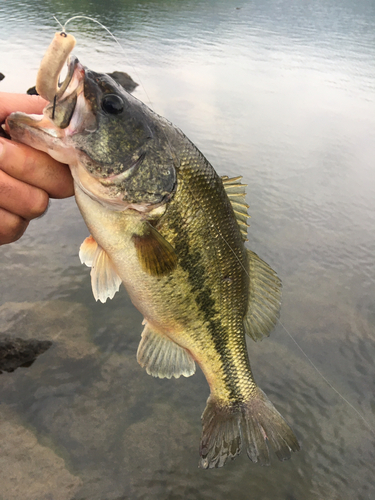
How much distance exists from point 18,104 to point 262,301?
194 centimetres

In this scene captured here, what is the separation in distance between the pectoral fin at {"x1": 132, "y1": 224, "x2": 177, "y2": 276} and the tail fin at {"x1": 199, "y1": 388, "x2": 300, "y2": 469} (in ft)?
3.69

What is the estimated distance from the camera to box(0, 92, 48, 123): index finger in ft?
6.00

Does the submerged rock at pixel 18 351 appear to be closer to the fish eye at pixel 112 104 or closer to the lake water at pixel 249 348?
the lake water at pixel 249 348

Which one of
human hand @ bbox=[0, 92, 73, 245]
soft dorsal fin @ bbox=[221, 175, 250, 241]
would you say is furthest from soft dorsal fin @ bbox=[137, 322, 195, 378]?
human hand @ bbox=[0, 92, 73, 245]

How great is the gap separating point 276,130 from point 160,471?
330 inches

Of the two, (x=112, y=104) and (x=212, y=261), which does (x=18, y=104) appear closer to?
(x=112, y=104)

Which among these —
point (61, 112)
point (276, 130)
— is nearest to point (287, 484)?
point (61, 112)

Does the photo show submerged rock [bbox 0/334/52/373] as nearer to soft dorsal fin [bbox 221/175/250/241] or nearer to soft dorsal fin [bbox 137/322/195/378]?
soft dorsal fin [bbox 137/322/195/378]

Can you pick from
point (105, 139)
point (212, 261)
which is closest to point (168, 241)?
point (212, 261)

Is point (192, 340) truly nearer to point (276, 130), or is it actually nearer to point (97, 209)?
point (97, 209)

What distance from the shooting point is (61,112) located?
5.33 ft

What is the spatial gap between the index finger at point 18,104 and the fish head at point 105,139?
0.25 m

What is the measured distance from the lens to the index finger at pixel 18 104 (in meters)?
1.83

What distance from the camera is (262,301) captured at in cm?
254
